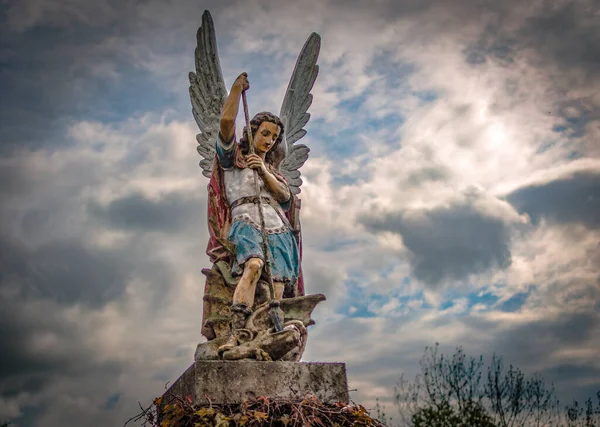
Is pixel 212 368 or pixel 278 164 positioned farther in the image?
pixel 278 164

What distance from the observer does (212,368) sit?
6004 millimetres

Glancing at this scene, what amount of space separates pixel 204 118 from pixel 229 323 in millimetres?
2715

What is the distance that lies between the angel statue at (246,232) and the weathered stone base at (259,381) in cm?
24

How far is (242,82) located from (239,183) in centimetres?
102

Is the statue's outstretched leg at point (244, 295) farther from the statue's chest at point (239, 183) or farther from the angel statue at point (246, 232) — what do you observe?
the statue's chest at point (239, 183)

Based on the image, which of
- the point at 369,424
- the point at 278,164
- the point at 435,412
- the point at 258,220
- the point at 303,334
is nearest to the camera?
the point at 369,424

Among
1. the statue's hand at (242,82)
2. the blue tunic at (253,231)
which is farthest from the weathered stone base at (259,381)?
the statue's hand at (242,82)

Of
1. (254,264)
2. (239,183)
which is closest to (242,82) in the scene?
(239,183)

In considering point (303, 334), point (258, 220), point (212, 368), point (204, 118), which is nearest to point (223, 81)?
point (204, 118)

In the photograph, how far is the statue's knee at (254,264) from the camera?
7.06 meters

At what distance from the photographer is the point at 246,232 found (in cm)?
734

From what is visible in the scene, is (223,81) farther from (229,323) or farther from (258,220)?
(229,323)

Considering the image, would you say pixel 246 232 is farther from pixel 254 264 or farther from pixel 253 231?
pixel 254 264

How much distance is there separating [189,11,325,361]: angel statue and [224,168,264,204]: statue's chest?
1 centimetres
